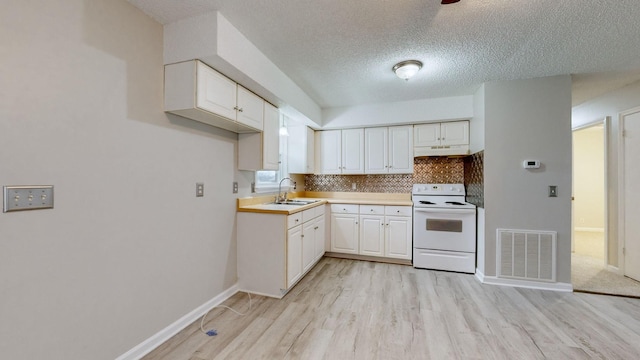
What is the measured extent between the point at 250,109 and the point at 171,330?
1952mm

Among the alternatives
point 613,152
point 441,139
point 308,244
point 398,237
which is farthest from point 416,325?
point 613,152

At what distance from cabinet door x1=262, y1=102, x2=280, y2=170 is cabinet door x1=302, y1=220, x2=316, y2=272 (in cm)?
83

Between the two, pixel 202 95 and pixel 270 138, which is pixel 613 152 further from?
pixel 202 95

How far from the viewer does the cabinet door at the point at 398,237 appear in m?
3.43

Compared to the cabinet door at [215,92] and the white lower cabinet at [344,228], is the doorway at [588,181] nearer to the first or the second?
the white lower cabinet at [344,228]

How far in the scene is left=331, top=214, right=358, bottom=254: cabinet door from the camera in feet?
12.0

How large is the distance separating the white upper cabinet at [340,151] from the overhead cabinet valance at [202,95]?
2047 millimetres

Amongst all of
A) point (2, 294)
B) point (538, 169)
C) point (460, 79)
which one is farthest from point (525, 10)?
point (2, 294)

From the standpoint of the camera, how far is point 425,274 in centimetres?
312

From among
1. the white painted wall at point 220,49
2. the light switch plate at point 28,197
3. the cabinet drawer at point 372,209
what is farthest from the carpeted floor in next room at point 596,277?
the light switch plate at point 28,197

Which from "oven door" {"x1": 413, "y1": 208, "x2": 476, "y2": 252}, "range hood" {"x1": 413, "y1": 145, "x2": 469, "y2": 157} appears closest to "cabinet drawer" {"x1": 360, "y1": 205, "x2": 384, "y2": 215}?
"oven door" {"x1": 413, "y1": 208, "x2": 476, "y2": 252}

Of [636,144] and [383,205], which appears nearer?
[636,144]

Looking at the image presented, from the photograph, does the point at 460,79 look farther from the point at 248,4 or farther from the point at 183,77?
the point at 183,77

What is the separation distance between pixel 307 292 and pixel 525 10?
2.98 metres
